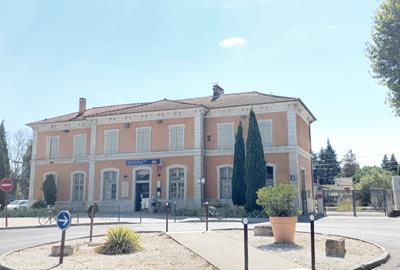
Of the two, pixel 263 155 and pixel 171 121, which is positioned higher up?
pixel 171 121

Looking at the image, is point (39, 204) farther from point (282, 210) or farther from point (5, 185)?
point (282, 210)

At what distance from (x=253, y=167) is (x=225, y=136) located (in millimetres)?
4504

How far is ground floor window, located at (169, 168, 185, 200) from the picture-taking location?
2994 cm

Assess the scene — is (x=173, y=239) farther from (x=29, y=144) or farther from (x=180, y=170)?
(x=29, y=144)

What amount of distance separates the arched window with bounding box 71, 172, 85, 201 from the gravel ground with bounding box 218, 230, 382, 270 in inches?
903

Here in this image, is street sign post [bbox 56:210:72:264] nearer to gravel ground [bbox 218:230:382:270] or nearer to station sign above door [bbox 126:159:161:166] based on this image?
gravel ground [bbox 218:230:382:270]

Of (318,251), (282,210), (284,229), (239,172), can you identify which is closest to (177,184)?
(239,172)

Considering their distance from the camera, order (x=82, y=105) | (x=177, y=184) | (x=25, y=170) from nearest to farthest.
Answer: (x=177, y=184)
(x=82, y=105)
(x=25, y=170)

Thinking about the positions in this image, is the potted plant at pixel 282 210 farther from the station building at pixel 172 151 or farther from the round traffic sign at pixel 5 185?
the station building at pixel 172 151

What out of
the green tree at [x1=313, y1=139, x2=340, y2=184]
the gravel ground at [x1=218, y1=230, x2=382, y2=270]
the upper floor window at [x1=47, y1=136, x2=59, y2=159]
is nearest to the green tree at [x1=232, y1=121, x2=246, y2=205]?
the gravel ground at [x1=218, y1=230, x2=382, y2=270]

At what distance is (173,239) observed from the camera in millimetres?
12086

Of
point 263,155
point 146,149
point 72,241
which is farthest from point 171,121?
point 72,241

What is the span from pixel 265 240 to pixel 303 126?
69.5 ft

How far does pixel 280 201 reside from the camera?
37.6 feet
